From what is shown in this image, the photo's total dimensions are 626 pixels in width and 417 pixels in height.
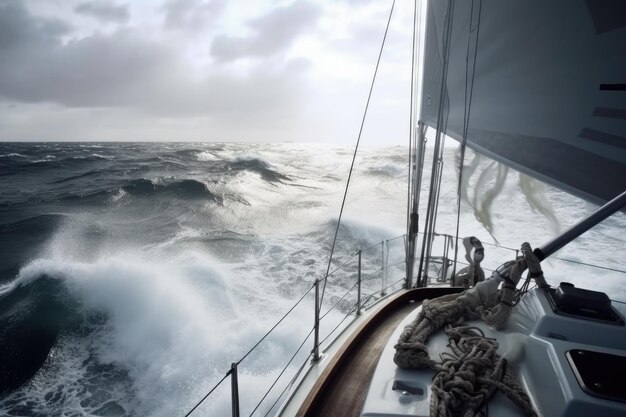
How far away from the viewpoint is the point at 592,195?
5.38 feet

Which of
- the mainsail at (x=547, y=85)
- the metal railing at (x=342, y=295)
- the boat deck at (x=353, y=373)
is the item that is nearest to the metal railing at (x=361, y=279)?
the metal railing at (x=342, y=295)

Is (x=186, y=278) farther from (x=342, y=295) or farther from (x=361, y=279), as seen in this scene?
(x=361, y=279)

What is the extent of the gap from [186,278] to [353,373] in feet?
18.3

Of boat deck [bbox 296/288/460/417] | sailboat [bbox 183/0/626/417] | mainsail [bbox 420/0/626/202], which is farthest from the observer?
boat deck [bbox 296/288/460/417]

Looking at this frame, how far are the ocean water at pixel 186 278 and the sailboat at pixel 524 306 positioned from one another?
0.52 metres

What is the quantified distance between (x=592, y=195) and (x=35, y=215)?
13926mm

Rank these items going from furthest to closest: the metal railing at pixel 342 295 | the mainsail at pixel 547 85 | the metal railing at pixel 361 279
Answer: the metal railing at pixel 361 279 < the metal railing at pixel 342 295 < the mainsail at pixel 547 85

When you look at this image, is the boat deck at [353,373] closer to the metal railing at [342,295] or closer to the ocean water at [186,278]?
the metal railing at [342,295]

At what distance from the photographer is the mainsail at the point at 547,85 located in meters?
1.41

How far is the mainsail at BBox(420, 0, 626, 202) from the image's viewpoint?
4.63 feet

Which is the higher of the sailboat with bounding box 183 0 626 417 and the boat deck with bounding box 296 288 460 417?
the sailboat with bounding box 183 0 626 417

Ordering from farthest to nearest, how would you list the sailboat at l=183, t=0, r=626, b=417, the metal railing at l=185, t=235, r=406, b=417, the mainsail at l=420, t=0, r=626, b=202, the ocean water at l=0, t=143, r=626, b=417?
the ocean water at l=0, t=143, r=626, b=417 → the metal railing at l=185, t=235, r=406, b=417 → the mainsail at l=420, t=0, r=626, b=202 → the sailboat at l=183, t=0, r=626, b=417

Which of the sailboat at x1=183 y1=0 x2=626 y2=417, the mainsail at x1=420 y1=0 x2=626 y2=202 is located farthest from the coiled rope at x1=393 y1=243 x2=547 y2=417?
the mainsail at x1=420 y1=0 x2=626 y2=202

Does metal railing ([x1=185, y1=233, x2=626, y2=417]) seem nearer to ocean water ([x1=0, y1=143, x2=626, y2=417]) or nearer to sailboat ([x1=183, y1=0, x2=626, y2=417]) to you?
ocean water ([x1=0, y1=143, x2=626, y2=417])
